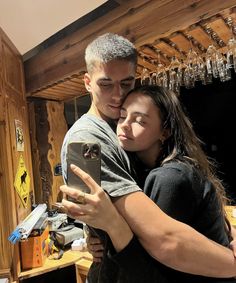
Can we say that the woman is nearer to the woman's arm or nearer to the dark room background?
the woman's arm

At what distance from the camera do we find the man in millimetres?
728

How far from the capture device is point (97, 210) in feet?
2.33

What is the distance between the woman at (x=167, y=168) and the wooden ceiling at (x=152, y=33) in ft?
2.43

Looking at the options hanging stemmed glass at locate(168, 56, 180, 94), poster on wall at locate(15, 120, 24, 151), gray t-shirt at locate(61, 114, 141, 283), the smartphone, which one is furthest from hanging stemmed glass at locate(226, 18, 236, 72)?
poster on wall at locate(15, 120, 24, 151)

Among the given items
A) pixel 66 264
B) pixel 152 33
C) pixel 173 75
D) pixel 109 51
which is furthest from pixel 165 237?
pixel 66 264

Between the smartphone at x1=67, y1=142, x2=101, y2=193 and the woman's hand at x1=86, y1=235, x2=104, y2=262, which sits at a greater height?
the smartphone at x1=67, y1=142, x2=101, y2=193

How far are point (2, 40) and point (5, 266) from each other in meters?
1.65

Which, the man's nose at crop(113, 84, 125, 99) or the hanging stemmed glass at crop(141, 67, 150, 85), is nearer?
the man's nose at crop(113, 84, 125, 99)

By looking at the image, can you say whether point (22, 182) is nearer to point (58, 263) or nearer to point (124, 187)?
point (58, 263)

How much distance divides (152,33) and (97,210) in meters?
1.24

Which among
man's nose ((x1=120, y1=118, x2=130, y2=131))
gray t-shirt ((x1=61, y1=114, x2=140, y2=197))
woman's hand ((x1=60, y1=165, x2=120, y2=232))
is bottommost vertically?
woman's hand ((x1=60, y1=165, x2=120, y2=232))

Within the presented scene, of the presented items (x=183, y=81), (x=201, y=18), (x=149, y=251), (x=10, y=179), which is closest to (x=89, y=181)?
(x=149, y=251)

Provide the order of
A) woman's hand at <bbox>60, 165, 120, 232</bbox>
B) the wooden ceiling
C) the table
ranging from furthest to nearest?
the table → the wooden ceiling → woman's hand at <bbox>60, 165, 120, 232</bbox>

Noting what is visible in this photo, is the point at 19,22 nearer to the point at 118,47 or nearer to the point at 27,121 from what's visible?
the point at 27,121
